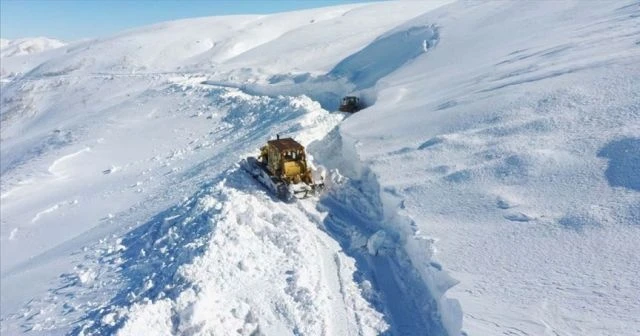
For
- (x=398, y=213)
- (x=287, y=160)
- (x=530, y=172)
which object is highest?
(x=287, y=160)

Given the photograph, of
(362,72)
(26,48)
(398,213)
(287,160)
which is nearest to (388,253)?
(398,213)

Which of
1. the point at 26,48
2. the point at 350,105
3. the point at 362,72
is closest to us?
the point at 350,105

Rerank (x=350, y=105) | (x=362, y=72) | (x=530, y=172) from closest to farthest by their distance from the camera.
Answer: (x=530, y=172), (x=350, y=105), (x=362, y=72)

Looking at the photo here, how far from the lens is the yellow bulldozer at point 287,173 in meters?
13.8

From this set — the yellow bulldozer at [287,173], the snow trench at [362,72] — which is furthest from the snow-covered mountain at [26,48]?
the yellow bulldozer at [287,173]

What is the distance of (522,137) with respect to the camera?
12.2 metres

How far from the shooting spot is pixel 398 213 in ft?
37.2

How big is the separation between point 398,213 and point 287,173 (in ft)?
13.0

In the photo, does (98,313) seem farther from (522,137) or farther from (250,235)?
(522,137)

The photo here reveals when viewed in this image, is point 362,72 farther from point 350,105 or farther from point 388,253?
Result: point 388,253

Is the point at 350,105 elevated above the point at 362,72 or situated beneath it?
situated beneath


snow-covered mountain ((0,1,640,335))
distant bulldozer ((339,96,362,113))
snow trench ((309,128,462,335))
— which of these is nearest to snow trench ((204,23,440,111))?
snow-covered mountain ((0,1,640,335))

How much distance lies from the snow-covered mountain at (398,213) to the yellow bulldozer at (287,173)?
0.36m

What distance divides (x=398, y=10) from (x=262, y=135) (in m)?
36.3
